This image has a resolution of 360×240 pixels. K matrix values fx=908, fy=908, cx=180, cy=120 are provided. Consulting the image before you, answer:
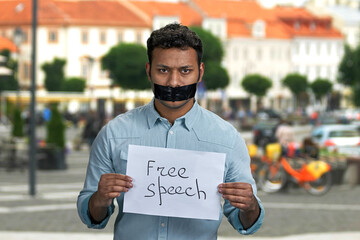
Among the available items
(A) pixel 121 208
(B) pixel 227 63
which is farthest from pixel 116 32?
(A) pixel 121 208

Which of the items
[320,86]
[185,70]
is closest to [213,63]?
[320,86]

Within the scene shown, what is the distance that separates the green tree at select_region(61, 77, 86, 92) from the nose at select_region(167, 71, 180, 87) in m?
81.0

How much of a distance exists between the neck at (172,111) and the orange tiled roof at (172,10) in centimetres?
9405

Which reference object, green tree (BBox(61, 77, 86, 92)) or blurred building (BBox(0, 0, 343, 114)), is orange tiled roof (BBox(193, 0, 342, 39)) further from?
green tree (BBox(61, 77, 86, 92))

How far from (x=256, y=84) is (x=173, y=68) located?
86.2 meters

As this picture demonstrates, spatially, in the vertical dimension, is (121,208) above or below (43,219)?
above

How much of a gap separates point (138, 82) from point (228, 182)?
2704 inches

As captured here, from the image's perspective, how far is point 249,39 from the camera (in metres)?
105

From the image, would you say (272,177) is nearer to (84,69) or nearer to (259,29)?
(84,69)

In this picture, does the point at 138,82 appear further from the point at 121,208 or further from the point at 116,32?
the point at 121,208

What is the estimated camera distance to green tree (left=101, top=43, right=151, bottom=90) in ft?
237

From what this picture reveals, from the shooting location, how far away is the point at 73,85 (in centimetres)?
8431

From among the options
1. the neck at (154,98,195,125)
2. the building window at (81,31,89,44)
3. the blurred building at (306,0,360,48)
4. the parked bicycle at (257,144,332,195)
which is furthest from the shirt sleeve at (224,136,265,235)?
the blurred building at (306,0,360,48)

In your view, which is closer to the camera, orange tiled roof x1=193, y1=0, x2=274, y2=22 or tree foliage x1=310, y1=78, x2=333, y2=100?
tree foliage x1=310, y1=78, x2=333, y2=100
